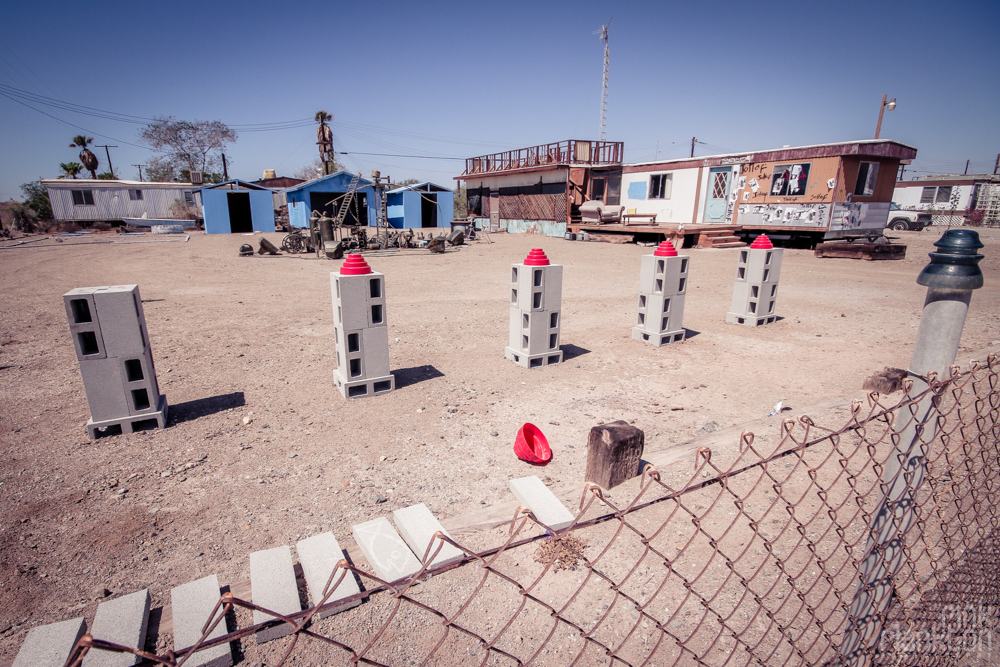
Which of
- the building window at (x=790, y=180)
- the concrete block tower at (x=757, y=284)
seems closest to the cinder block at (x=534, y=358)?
the concrete block tower at (x=757, y=284)

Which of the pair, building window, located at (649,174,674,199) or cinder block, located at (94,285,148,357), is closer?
cinder block, located at (94,285,148,357)

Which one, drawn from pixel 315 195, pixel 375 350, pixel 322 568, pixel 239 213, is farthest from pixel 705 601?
pixel 239 213

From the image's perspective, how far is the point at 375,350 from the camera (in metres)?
5.12

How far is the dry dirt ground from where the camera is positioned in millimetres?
3041

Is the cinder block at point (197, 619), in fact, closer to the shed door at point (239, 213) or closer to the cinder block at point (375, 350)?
the cinder block at point (375, 350)

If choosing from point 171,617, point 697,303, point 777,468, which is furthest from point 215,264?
point 777,468

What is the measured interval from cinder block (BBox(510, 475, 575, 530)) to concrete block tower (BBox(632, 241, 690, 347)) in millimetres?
4367

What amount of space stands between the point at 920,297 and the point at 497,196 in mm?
23194

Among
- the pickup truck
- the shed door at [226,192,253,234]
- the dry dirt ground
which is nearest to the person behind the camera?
the dry dirt ground

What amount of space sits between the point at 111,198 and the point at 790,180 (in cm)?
3845

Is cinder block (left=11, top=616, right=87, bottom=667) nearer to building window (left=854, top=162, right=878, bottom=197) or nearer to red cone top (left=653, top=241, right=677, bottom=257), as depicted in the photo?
red cone top (left=653, top=241, right=677, bottom=257)

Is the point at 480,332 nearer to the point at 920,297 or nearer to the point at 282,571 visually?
the point at 282,571

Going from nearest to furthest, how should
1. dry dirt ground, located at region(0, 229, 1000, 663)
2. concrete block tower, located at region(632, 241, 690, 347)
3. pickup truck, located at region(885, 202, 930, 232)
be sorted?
dry dirt ground, located at region(0, 229, 1000, 663), concrete block tower, located at region(632, 241, 690, 347), pickup truck, located at region(885, 202, 930, 232)

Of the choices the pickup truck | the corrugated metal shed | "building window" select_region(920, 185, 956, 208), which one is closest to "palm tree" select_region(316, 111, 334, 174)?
the corrugated metal shed
